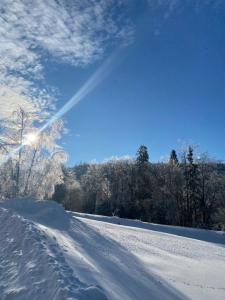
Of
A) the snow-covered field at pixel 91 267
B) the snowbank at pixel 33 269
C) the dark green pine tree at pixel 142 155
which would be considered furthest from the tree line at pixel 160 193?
the snowbank at pixel 33 269

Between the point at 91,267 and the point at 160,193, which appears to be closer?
the point at 91,267

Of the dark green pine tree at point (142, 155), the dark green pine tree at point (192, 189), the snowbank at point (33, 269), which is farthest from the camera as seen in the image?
the dark green pine tree at point (142, 155)

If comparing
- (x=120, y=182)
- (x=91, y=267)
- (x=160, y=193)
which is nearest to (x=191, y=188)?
(x=160, y=193)

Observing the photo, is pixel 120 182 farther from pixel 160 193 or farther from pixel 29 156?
pixel 29 156

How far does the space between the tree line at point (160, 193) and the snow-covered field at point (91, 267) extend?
26197 mm

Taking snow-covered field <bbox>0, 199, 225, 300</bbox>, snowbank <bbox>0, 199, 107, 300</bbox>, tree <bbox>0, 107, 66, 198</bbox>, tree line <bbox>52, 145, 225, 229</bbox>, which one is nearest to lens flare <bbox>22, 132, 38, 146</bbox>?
tree <bbox>0, 107, 66, 198</bbox>

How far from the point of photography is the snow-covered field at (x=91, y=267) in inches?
276

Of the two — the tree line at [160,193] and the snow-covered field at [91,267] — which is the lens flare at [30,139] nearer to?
the tree line at [160,193]

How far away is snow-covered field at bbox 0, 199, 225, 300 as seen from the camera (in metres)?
7.02

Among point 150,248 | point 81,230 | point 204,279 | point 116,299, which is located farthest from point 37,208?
point 116,299

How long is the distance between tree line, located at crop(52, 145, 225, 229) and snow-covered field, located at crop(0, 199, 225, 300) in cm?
2620

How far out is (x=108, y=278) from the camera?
8406 mm

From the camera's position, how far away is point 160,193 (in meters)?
53.7

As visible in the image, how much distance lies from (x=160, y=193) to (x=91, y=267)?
45644mm
